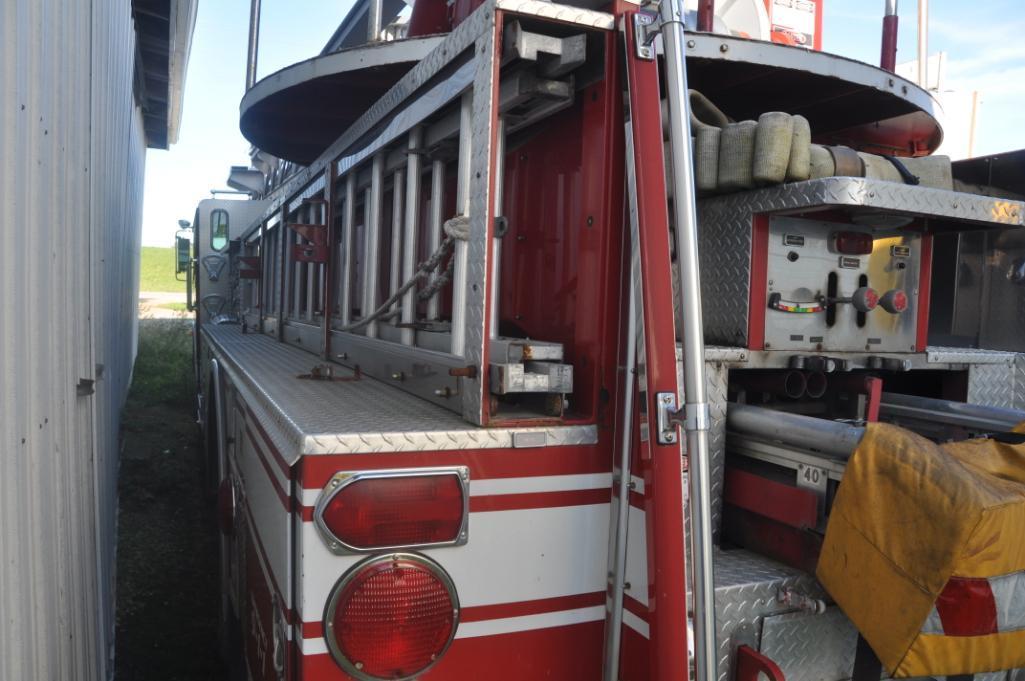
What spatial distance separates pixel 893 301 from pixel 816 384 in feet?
1.16

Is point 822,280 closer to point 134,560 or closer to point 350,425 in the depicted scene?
point 350,425

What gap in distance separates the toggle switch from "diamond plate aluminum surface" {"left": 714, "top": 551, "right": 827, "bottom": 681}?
3.17 ft

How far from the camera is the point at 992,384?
285 cm

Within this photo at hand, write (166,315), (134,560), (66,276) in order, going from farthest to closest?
(166,315), (134,560), (66,276)

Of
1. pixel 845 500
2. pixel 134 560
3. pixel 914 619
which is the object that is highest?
pixel 845 500

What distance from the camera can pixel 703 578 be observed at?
155cm

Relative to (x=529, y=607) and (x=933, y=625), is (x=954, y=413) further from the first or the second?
(x=529, y=607)

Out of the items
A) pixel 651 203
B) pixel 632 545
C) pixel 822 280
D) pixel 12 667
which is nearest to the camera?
pixel 12 667

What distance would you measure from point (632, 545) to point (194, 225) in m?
8.41

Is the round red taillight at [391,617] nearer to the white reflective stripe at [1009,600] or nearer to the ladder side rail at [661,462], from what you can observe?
the ladder side rail at [661,462]

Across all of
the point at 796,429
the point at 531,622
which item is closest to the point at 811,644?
the point at 796,429

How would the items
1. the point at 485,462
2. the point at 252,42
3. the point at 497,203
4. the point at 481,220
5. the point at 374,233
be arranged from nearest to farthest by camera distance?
the point at 485,462, the point at 481,220, the point at 497,203, the point at 374,233, the point at 252,42

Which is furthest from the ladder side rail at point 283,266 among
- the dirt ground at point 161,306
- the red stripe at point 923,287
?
the dirt ground at point 161,306

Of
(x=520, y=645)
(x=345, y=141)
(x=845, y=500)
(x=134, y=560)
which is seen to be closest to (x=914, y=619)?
(x=845, y=500)
